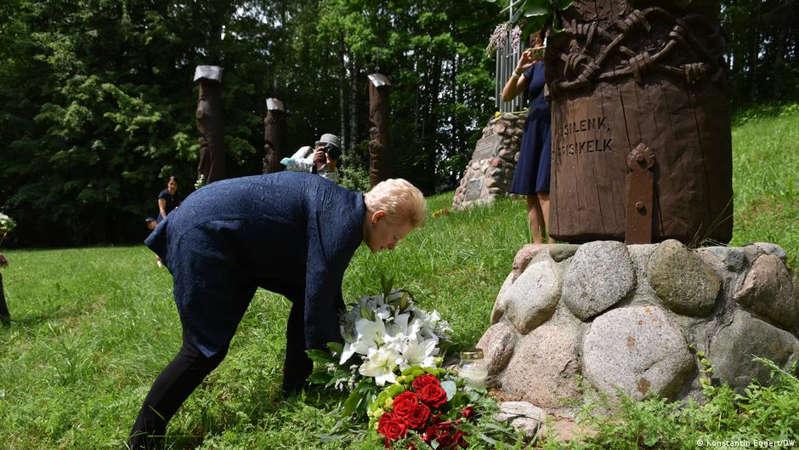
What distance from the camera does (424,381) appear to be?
2.28 metres

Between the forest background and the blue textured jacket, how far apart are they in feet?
47.0

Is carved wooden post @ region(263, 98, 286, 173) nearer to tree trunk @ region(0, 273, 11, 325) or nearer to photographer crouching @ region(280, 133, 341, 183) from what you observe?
photographer crouching @ region(280, 133, 341, 183)

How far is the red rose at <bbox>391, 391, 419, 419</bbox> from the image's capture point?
2.16 metres

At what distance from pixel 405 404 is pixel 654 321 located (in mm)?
1112

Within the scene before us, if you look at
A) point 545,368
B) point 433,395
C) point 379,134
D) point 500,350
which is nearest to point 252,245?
point 433,395

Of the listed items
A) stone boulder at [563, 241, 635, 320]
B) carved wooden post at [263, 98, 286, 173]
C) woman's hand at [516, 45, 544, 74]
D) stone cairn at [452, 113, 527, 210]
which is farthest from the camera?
carved wooden post at [263, 98, 286, 173]

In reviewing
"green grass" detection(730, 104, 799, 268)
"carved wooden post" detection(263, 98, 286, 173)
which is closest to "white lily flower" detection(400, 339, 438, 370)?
"green grass" detection(730, 104, 799, 268)

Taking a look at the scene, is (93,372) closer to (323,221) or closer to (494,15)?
(323,221)

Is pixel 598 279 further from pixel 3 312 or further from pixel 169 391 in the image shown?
pixel 3 312

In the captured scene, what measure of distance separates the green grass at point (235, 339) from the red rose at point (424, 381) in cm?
35

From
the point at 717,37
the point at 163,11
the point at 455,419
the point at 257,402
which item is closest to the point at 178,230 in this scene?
the point at 257,402

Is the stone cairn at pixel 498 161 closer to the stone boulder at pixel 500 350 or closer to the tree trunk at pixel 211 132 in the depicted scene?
the tree trunk at pixel 211 132

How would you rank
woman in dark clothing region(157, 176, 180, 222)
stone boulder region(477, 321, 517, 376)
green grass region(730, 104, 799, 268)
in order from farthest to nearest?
1. woman in dark clothing region(157, 176, 180, 222)
2. green grass region(730, 104, 799, 268)
3. stone boulder region(477, 321, 517, 376)

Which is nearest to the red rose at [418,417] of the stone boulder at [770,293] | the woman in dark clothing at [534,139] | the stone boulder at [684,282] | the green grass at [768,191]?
the stone boulder at [684,282]
